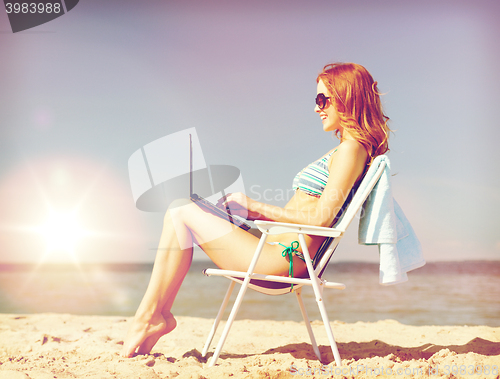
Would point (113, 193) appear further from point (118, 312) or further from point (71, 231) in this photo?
point (118, 312)

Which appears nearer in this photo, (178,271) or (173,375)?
(173,375)

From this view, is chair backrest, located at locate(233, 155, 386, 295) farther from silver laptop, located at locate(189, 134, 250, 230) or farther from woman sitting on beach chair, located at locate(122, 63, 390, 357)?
silver laptop, located at locate(189, 134, 250, 230)

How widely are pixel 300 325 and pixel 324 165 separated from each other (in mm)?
2187

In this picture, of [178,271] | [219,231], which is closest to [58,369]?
[178,271]

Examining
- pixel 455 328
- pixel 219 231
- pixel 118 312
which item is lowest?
pixel 118 312

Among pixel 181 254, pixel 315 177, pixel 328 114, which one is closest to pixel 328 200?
pixel 315 177

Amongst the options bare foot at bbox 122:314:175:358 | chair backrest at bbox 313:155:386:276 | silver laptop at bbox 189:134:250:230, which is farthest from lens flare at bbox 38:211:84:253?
chair backrest at bbox 313:155:386:276

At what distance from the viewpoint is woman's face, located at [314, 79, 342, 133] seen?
229cm

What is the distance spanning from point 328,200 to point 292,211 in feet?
0.63

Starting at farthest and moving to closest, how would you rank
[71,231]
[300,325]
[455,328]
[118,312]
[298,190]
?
[71,231]
[118,312]
[300,325]
[455,328]
[298,190]

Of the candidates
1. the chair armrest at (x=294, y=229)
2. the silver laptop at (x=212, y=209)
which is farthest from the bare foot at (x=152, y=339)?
the chair armrest at (x=294, y=229)

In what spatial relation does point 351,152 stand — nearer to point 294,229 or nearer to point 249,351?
point 294,229

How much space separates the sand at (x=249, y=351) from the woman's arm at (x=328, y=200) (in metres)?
0.74

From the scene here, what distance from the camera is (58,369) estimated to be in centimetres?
214
